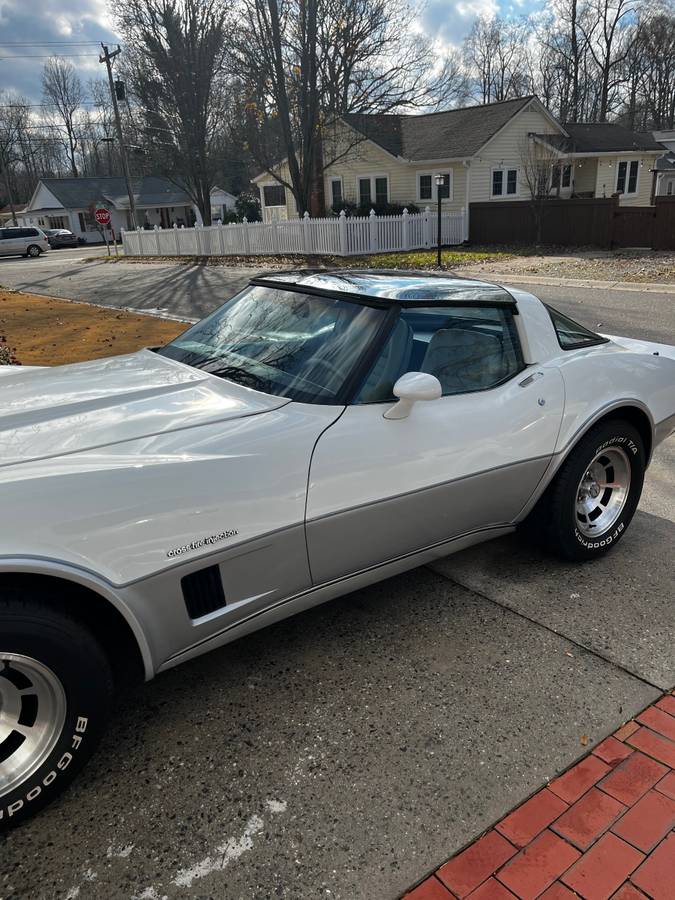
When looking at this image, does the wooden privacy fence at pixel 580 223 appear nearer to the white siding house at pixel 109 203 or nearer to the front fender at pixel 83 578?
the front fender at pixel 83 578

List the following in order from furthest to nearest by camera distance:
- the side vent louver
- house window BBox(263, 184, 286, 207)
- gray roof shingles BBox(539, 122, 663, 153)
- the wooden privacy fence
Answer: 1. house window BBox(263, 184, 286, 207)
2. gray roof shingles BBox(539, 122, 663, 153)
3. the wooden privacy fence
4. the side vent louver

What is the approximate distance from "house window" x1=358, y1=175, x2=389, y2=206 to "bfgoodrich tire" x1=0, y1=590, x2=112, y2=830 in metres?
30.3

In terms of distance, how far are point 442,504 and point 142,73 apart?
34.1 metres

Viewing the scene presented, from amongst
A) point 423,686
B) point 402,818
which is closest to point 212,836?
point 402,818

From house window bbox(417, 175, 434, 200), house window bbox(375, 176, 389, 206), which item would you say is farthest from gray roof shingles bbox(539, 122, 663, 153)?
house window bbox(375, 176, 389, 206)

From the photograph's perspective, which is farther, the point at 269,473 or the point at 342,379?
the point at 342,379

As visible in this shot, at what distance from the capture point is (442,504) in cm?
277

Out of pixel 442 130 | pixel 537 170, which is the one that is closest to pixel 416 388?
pixel 537 170

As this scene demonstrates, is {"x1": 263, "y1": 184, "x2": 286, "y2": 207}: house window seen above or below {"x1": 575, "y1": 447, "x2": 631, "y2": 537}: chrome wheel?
above

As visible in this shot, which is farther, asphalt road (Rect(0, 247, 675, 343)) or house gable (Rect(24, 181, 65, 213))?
house gable (Rect(24, 181, 65, 213))

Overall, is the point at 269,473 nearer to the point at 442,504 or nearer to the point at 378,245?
the point at 442,504

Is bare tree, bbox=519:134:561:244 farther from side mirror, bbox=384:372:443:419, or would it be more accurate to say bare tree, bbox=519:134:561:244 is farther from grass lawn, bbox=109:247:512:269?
side mirror, bbox=384:372:443:419

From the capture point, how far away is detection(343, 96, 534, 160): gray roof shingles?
90.1 ft

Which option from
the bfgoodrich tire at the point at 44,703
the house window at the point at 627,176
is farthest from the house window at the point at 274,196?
the bfgoodrich tire at the point at 44,703
